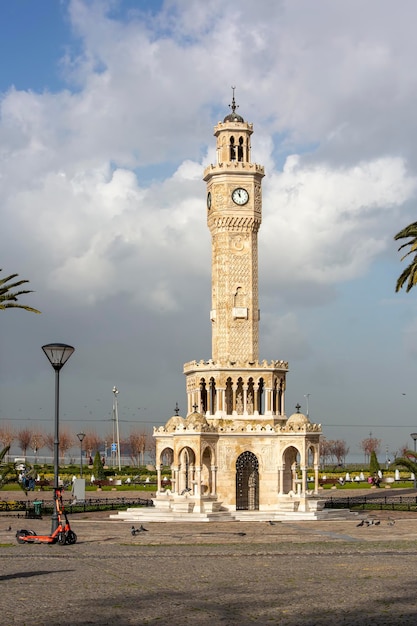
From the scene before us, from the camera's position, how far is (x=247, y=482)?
55.6 metres

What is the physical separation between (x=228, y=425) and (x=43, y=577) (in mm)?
31373

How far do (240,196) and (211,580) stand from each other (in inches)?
→ 1462

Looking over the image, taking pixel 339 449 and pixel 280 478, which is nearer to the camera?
pixel 280 478

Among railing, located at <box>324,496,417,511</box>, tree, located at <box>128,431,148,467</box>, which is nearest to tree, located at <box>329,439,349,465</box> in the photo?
tree, located at <box>128,431,148,467</box>

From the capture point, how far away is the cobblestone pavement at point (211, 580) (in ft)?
A: 63.3

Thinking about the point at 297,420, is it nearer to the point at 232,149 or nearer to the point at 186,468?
the point at 186,468

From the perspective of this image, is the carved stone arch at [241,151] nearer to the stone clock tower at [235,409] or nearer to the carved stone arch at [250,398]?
the stone clock tower at [235,409]

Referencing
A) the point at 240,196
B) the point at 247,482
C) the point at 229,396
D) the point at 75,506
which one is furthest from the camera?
the point at 240,196

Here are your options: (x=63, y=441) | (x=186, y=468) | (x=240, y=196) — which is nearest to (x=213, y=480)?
(x=186, y=468)

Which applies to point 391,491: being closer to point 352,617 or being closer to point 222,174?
point 222,174

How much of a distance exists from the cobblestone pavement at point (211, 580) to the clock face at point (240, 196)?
24347 mm

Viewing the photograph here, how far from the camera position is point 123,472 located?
97.6 metres

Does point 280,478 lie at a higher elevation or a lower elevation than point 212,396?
lower

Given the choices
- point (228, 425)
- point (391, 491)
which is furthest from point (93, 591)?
point (391, 491)
